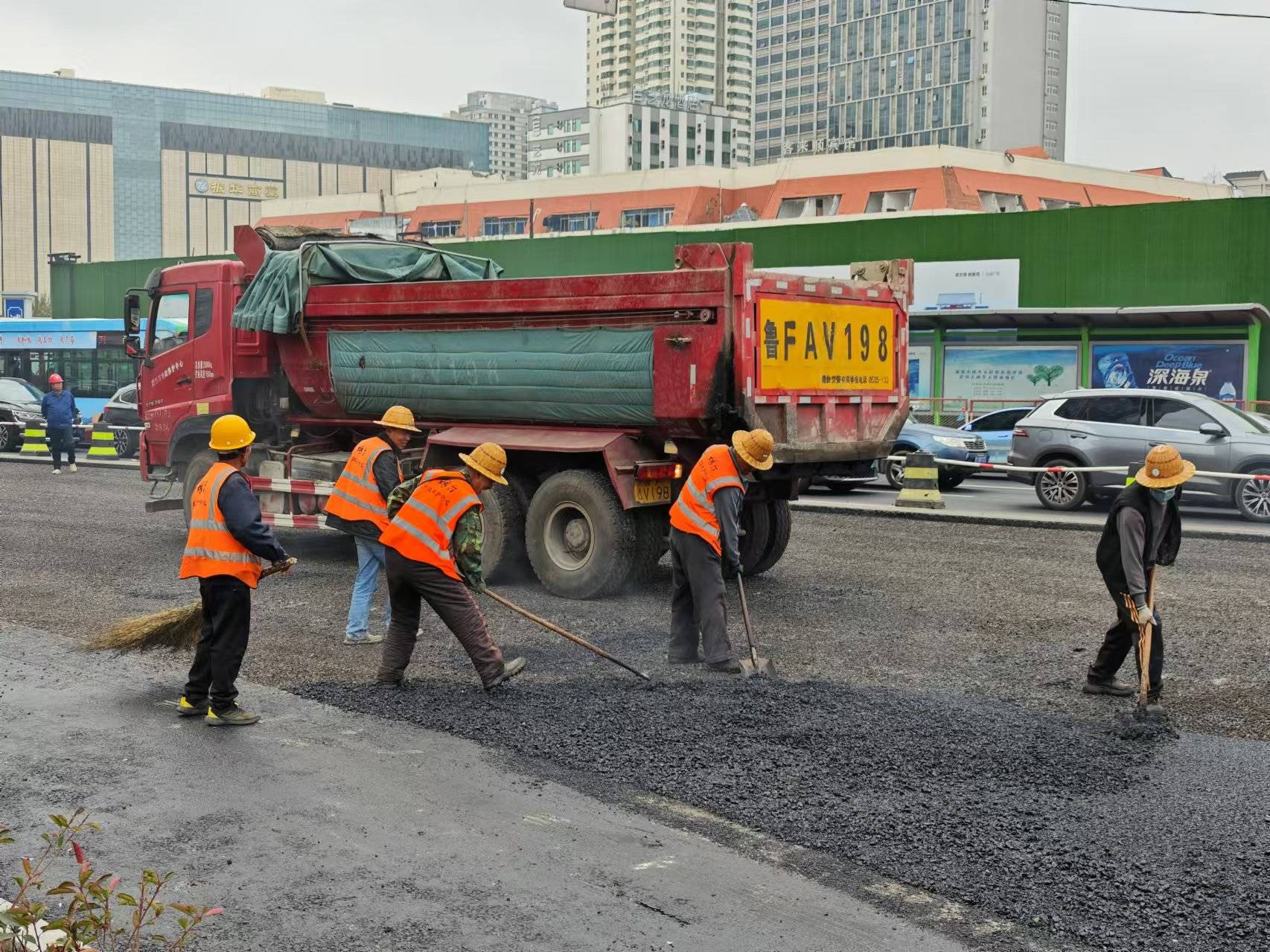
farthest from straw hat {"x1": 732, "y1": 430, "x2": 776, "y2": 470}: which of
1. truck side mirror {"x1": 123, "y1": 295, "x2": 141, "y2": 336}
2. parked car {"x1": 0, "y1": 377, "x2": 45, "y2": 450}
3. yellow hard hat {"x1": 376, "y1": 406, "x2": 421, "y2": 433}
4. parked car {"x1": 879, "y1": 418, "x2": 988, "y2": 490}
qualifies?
parked car {"x1": 0, "y1": 377, "x2": 45, "y2": 450}

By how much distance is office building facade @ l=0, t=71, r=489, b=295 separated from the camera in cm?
13738

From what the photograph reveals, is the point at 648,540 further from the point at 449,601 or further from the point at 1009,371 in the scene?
the point at 1009,371

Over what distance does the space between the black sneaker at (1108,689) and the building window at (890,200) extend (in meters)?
66.7

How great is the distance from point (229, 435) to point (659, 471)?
4.70m

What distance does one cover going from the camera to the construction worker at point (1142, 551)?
7930 millimetres

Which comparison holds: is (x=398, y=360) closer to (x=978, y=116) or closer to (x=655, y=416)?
(x=655, y=416)

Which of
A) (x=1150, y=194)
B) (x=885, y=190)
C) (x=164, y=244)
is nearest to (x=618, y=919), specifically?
(x=885, y=190)

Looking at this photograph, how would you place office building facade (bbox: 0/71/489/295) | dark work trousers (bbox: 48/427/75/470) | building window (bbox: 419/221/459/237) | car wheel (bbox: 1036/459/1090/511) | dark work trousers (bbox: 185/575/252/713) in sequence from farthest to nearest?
1. office building facade (bbox: 0/71/489/295)
2. building window (bbox: 419/221/459/237)
3. dark work trousers (bbox: 48/427/75/470)
4. car wheel (bbox: 1036/459/1090/511)
5. dark work trousers (bbox: 185/575/252/713)

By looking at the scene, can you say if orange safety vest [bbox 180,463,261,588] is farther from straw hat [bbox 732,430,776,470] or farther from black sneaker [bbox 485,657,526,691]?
straw hat [bbox 732,430,776,470]

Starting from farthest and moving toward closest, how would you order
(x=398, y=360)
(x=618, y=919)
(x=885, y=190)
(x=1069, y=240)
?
(x=885, y=190) < (x=1069, y=240) < (x=398, y=360) < (x=618, y=919)

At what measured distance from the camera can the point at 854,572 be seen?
13.6 m

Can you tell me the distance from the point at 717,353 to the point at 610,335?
1030 millimetres

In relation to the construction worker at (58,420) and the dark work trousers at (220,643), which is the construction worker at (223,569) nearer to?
the dark work trousers at (220,643)

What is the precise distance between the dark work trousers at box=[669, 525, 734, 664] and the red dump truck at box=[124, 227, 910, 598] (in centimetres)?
237
